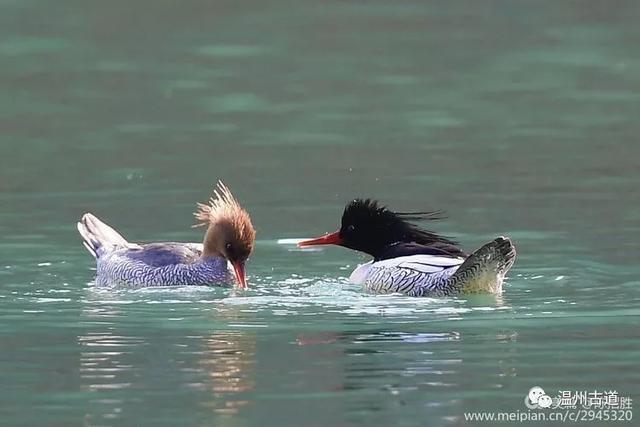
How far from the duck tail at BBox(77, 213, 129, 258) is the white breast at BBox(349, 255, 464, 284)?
81.7 inches

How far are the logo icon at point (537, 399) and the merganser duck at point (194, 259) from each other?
474 cm

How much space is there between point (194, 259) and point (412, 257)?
176 centimetres

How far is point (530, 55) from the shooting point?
82.2 ft

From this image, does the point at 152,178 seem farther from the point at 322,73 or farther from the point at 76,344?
the point at 76,344

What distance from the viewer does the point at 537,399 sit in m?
10.2

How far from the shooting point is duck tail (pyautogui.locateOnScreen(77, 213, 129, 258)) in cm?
1578

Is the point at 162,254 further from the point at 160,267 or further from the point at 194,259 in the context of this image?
the point at 194,259

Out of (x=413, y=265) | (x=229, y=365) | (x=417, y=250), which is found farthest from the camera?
(x=417, y=250)

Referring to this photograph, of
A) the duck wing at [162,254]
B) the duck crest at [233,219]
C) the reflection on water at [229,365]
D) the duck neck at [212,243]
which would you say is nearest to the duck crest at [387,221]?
the duck crest at [233,219]

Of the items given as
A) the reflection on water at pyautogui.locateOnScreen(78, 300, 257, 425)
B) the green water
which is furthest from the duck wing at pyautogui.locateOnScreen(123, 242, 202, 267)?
the reflection on water at pyautogui.locateOnScreen(78, 300, 257, 425)

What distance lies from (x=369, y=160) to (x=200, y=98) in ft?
12.8

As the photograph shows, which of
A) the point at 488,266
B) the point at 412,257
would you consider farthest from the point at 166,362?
the point at 412,257

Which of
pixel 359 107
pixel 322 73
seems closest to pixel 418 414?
pixel 359 107

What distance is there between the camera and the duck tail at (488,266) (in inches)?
537
